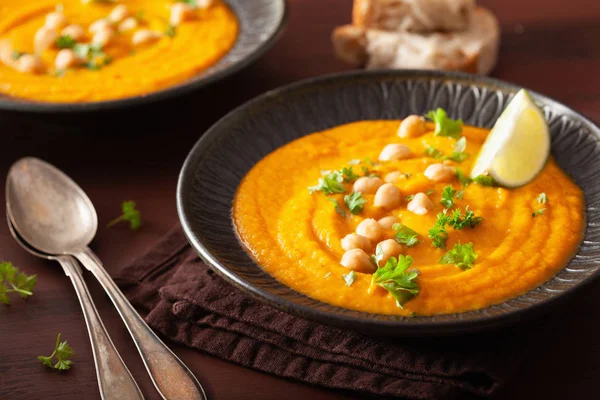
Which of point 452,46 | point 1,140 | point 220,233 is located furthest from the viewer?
point 452,46

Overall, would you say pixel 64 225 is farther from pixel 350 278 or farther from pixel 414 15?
pixel 414 15

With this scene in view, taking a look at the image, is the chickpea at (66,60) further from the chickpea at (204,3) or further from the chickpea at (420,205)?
the chickpea at (420,205)

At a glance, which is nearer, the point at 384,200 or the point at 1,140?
the point at 384,200

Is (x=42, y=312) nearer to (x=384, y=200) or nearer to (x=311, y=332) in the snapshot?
(x=311, y=332)

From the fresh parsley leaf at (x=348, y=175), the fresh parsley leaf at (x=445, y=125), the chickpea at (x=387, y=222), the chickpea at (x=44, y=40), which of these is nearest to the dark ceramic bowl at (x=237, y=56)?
the chickpea at (x=44, y=40)

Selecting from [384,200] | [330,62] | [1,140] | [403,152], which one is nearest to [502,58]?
[330,62]

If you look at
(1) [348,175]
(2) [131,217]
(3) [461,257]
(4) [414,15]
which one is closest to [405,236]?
(3) [461,257]
